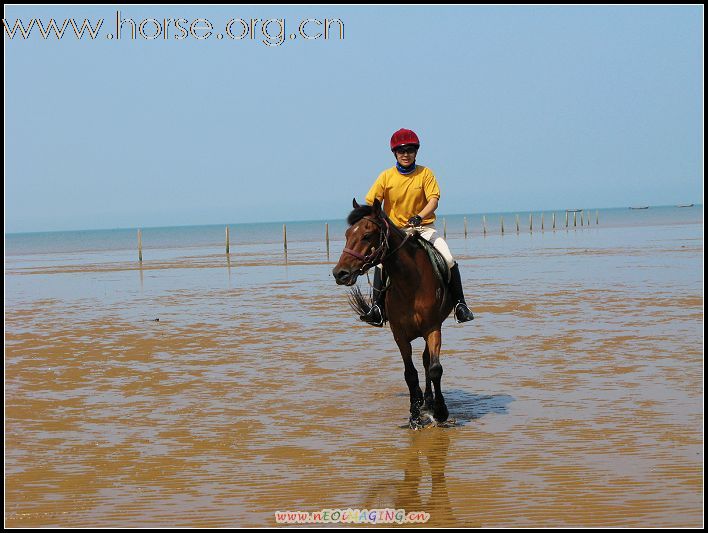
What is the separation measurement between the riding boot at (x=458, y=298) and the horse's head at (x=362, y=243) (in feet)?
3.75

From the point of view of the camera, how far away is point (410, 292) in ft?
26.0

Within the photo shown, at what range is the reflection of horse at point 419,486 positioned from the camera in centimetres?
560

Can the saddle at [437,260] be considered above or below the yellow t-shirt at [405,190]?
below

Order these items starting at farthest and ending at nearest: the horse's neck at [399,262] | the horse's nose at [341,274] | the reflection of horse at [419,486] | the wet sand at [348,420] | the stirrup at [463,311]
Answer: the stirrup at [463,311] → the horse's neck at [399,262] → the horse's nose at [341,274] → the wet sand at [348,420] → the reflection of horse at [419,486]

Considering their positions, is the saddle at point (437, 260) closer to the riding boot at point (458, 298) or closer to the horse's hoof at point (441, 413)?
the riding boot at point (458, 298)

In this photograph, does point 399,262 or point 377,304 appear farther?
point 377,304

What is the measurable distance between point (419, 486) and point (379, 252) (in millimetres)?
2163

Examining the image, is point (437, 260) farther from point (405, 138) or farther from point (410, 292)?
point (405, 138)

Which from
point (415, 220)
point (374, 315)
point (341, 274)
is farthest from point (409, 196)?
point (341, 274)

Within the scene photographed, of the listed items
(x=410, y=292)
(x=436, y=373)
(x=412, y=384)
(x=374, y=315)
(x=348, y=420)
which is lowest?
(x=348, y=420)

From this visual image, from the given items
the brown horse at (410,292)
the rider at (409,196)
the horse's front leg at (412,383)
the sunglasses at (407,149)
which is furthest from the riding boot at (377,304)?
the sunglasses at (407,149)

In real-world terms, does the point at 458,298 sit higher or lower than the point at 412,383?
higher

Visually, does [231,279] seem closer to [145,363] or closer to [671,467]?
[145,363]

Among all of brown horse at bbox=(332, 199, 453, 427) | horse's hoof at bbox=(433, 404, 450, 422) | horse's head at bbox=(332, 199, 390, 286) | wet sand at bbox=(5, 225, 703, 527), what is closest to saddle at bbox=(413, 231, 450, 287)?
brown horse at bbox=(332, 199, 453, 427)
